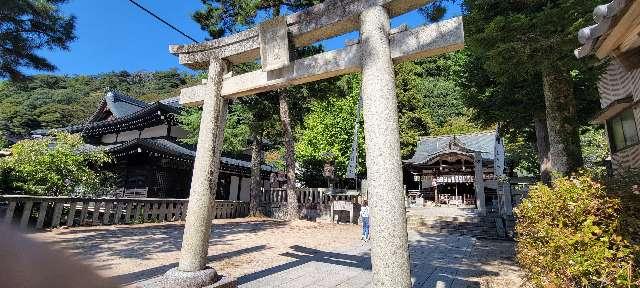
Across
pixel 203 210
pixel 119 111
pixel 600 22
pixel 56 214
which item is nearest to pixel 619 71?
pixel 600 22

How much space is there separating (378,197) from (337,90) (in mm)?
13765

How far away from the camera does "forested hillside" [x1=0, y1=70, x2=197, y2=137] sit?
49906 millimetres

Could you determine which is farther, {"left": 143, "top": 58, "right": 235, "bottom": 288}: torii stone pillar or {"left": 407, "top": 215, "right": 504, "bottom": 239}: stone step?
{"left": 407, "top": 215, "right": 504, "bottom": 239}: stone step

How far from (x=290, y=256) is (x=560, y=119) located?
797cm

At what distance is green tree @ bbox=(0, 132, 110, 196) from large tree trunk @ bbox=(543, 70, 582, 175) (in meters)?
15.9

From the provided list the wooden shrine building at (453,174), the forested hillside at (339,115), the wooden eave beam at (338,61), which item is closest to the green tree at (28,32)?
the forested hillside at (339,115)

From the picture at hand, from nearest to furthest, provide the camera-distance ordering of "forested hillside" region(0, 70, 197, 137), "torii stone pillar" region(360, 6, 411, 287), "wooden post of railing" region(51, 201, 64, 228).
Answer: "torii stone pillar" region(360, 6, 411, 287), "wooden post of railing" region(51, 201, 64, 228), "forested hillside" region(0, 70, 197, 137)

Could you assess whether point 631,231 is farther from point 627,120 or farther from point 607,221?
point 627,120

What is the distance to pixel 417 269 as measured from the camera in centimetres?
720

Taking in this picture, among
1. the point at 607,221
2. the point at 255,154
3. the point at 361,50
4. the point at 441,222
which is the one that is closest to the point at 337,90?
the point at 255,154

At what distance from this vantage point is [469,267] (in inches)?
301

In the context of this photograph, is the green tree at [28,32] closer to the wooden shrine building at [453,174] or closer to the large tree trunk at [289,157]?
the large tree trunk at [289,157]

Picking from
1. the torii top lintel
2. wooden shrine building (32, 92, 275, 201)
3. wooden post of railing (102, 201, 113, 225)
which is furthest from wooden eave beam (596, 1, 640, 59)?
wooden shrine building (32, 92, 275, 201)

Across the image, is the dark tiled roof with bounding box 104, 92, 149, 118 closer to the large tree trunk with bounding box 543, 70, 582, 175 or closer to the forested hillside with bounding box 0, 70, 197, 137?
the forested hillside with bounding box 0, 70, 197, 137
